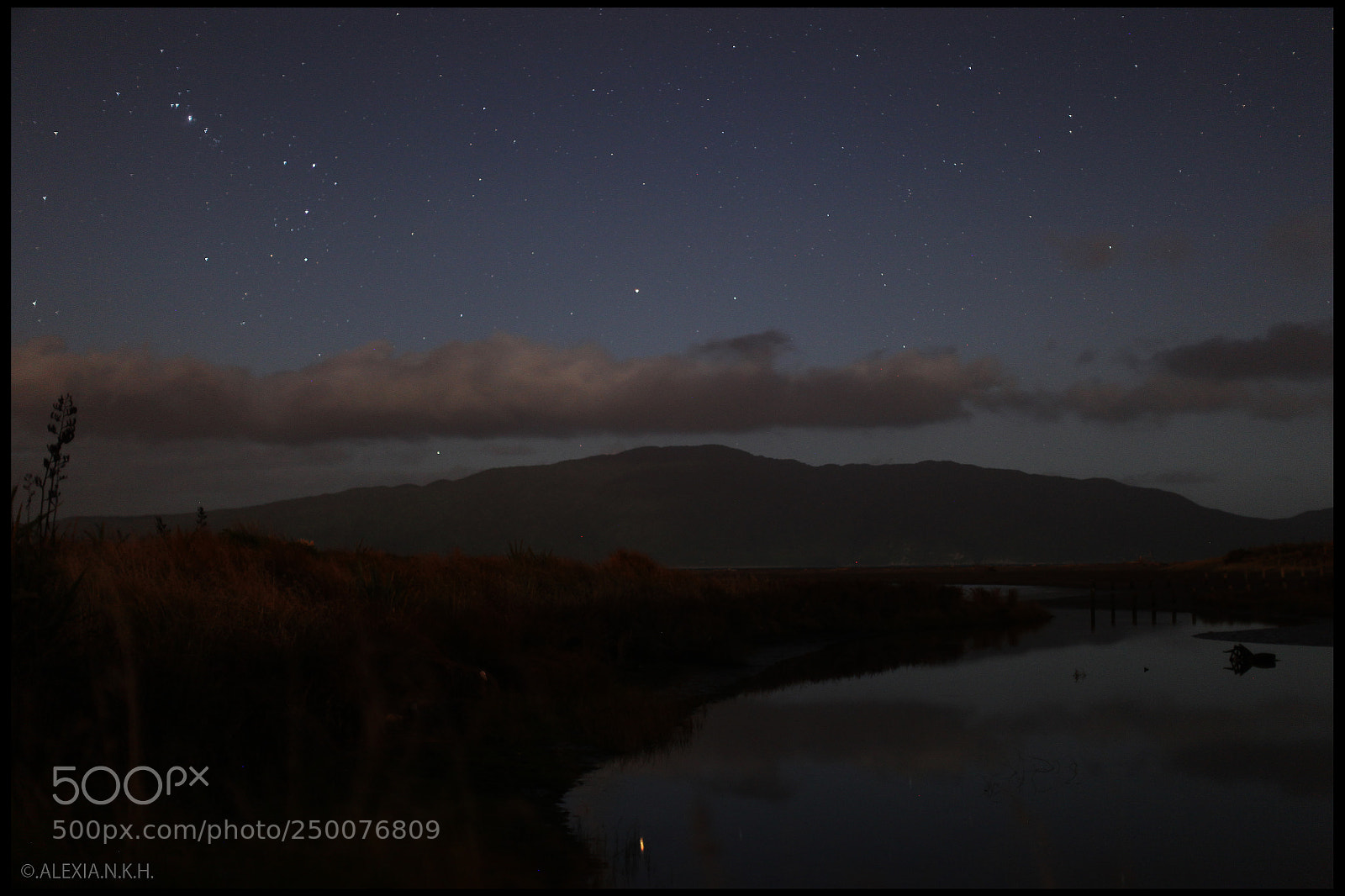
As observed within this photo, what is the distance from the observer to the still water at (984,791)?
345 inches

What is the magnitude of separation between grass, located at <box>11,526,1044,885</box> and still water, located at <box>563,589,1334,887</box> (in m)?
1.16

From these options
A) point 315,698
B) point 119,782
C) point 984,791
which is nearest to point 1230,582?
point 984,791

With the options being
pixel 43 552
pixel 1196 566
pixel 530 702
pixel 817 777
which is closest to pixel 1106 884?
pixel 817 777

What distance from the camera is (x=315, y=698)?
11.3m

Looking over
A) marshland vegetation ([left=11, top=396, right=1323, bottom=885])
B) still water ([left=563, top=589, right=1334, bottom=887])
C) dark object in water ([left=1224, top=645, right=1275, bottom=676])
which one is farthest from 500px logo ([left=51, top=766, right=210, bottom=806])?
dark object in water ([left=1224, top=645, right=1275, bottom=676])

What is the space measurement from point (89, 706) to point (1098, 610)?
46.7 meters

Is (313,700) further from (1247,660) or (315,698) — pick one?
(1247,660)

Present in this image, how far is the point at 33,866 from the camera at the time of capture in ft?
21.5

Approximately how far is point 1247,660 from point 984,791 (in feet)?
51.2

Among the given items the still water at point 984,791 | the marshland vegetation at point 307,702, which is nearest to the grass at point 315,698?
the marshland vegetation at point 307,702

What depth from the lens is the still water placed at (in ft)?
28.8

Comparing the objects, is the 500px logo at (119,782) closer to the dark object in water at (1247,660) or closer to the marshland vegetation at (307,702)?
the marshland vegetation at (307,702)

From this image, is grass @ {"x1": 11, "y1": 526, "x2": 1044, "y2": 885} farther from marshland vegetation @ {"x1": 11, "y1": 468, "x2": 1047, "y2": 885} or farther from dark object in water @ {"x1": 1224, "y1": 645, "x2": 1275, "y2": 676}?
dark object in water @ {"x1": 1224, "y1": 645, "x2": 1275, "y2": 676}

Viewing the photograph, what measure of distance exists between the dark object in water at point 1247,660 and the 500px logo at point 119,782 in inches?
908
